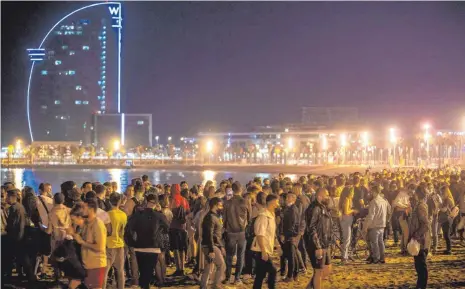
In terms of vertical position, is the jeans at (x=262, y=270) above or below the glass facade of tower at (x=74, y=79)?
below

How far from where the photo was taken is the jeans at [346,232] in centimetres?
1304

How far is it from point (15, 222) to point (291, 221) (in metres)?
4.57

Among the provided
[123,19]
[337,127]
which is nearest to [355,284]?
[337,127]

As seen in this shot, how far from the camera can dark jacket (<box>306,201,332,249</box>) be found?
29.6ft

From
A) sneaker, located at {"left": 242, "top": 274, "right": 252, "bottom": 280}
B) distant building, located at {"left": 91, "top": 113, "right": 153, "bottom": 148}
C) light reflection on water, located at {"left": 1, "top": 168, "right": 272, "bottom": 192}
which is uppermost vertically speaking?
distant building, located at {"left": 91, "top": 113, "right": 153, "bottom": 148}

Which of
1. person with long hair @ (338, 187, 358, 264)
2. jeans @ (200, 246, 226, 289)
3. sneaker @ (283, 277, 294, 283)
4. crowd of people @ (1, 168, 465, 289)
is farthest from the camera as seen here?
person with long hair @ (338, 187, 358, 264)

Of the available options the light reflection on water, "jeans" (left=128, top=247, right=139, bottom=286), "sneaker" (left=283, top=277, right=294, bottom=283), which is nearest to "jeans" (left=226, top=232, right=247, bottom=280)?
"sneaker" (left=283, top=277, right=294, bottom=283)

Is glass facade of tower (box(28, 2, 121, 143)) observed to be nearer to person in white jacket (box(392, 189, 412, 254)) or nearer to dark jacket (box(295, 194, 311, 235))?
person in white jacket (box(392, 189, 412, 254))

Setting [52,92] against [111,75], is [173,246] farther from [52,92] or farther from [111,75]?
[111,75]

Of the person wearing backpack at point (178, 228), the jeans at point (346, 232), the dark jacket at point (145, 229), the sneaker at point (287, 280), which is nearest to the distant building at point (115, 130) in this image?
the jeans at point (346, 232)

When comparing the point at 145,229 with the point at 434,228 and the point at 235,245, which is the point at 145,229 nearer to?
the point at 235,245

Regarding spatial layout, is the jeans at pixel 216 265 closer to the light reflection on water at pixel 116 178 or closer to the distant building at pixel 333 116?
the light reflection on water at pixel 116 178

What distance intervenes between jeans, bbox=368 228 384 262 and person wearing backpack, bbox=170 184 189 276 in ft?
13.2

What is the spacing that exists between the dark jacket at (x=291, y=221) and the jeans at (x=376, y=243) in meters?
3.05
